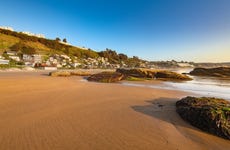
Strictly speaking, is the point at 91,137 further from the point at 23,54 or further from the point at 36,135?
the point at 23,54

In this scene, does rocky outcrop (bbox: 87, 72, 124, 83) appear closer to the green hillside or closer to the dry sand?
the dry sand

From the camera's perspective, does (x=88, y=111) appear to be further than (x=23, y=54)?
No

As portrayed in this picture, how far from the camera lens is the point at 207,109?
3.97 meters

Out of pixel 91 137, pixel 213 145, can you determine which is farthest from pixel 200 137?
pixel 91 137

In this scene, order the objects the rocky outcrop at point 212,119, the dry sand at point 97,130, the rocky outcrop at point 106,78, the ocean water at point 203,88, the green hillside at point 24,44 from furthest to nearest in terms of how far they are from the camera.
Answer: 1. the green hillside at point 24,44
2. the rocky outcrop at point 106,78
3. the ocean water at point 203,88
4. the rocky outcrop at point 212,119
5. the dry sand at point 97,130

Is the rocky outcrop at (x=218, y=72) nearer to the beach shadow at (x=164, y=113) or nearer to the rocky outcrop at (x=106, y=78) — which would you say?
the rocky outcrop at (x=106, y=78)

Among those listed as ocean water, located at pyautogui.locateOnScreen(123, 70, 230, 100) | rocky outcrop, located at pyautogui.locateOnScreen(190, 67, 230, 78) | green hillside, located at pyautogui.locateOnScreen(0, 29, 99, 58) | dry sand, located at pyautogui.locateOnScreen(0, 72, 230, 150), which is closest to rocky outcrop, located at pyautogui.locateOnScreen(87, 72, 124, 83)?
→ ocean water, located at pyautogui.locateOnScreen(123, 70, 230, 100)

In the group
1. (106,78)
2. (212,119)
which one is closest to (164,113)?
(212,119)

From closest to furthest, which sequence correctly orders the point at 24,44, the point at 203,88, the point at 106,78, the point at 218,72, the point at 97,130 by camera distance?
the point at 97,130
the point at 203,88
the point at 106,78
the point at 218,72
the point at 24,44

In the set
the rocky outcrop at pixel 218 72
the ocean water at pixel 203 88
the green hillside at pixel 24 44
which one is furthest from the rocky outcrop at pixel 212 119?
the green hillside at pixel 24 44

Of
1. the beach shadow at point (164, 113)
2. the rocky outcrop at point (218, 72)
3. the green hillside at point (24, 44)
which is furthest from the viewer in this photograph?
the green hillside at point (24, 44)

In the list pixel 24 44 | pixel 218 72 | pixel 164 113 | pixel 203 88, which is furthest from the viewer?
pixel 24 44

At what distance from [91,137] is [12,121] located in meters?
2.45

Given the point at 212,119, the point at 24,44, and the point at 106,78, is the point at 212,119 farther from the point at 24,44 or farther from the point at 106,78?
the point at 24,44
